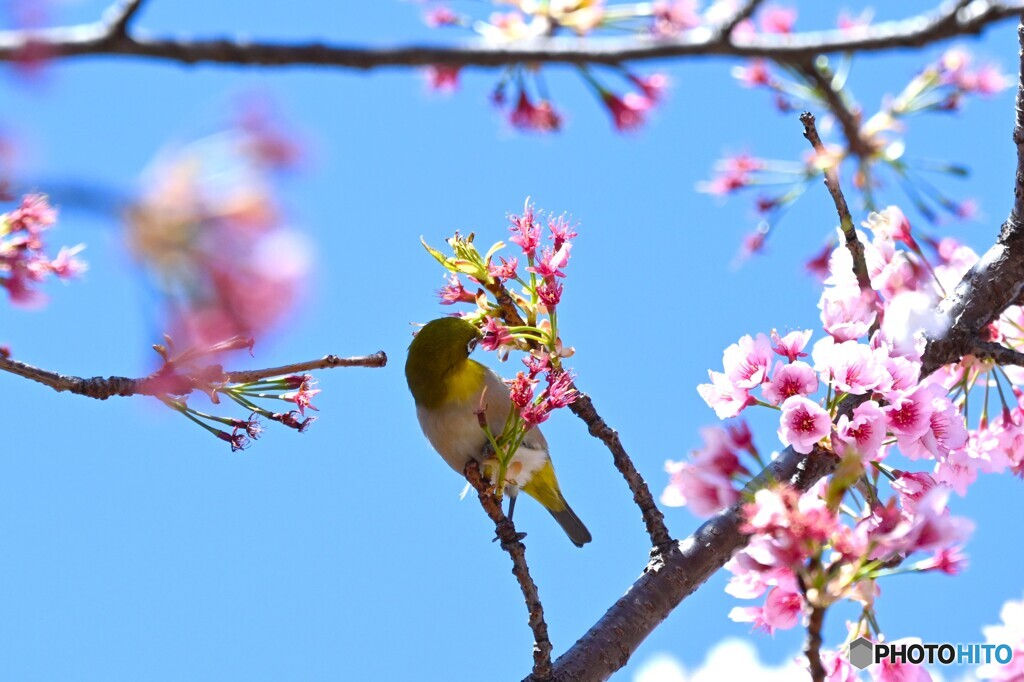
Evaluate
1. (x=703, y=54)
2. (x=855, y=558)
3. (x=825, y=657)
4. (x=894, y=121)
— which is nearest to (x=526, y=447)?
(x=825, y=657)

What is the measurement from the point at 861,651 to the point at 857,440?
70cm

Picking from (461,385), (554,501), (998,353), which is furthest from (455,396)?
(998,353)

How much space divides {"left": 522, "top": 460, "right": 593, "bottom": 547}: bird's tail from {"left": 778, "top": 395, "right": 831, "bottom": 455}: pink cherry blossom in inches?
88.3

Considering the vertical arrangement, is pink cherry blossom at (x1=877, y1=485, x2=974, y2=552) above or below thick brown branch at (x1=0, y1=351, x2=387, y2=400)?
below

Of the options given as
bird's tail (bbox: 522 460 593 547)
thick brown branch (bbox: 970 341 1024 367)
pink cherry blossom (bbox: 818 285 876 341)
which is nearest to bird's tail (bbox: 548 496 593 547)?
bird's tail (bbox: 522 460 593 547)

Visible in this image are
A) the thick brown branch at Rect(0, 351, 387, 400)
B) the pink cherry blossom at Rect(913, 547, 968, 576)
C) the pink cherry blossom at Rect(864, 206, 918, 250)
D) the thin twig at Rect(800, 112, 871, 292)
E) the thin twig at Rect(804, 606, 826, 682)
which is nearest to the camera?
the thin twig at Rect(804, 606, 826, 682)

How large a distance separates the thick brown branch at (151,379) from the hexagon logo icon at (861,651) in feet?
5.61

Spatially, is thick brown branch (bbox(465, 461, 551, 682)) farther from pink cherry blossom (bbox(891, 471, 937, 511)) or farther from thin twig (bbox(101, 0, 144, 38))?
thin twig (bbox(101, 0, 144, 38))

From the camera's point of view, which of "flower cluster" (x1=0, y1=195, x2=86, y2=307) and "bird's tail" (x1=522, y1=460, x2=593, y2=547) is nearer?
"flower cluster" (x1=0, y1=195, x2=86, y2=307)

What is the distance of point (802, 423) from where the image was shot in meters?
2.96

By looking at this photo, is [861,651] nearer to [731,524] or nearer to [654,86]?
[731,524]

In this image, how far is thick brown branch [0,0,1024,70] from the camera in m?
1.08

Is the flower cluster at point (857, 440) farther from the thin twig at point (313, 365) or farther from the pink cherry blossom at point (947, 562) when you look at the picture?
the thin twig at point (313, 365)

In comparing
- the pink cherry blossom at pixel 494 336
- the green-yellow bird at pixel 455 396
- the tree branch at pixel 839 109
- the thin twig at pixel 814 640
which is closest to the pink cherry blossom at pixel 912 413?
the thin twig at pixel 814 640
